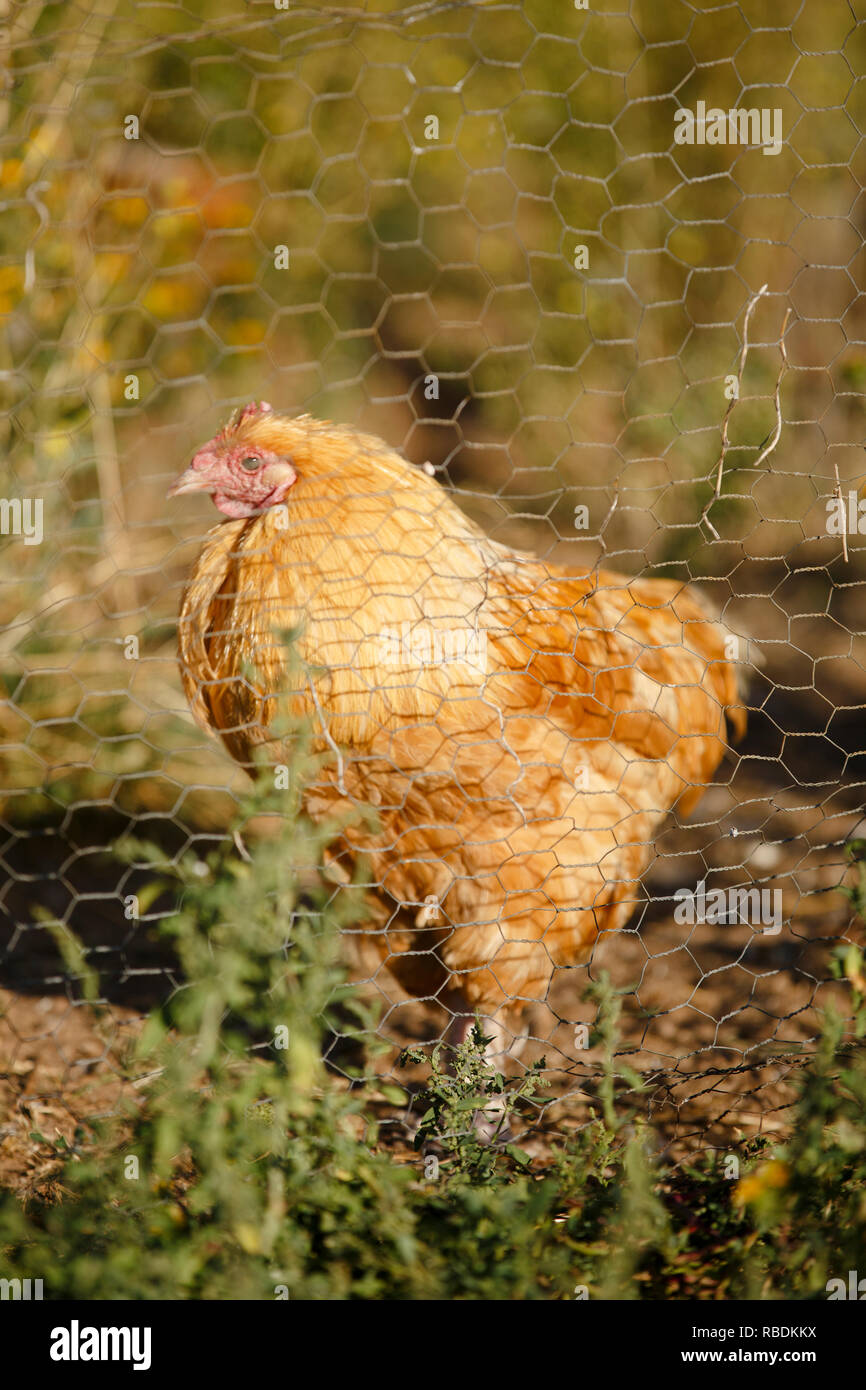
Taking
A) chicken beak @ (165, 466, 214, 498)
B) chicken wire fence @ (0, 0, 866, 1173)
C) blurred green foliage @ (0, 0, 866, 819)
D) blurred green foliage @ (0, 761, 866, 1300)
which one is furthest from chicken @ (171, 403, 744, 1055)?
blurred green foliage @ (0, 0, 866, 819)

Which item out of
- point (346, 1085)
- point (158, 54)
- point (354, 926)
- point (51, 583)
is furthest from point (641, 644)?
point (158, 54)

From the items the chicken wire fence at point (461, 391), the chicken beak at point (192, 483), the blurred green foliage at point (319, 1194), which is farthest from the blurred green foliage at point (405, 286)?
the blurred green foliage at point (319, 1194)

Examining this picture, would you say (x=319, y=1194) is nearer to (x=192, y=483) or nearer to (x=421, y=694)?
(x=421, y=694)

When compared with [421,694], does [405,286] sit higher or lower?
higher

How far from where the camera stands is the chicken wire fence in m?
2.15

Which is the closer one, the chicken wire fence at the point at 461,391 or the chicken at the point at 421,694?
the chicken at the point at 421,694

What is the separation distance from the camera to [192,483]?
1896mm

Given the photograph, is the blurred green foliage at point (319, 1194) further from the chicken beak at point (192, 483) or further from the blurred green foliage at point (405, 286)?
the blurred green foliage at point (405, 286)

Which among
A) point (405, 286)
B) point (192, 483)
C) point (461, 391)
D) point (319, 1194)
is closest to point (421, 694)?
point (192, 483)

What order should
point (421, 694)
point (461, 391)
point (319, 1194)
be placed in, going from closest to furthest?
point (319, 1194)
point (421, 694)
point (461, 391)

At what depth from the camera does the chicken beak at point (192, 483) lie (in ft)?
6.20

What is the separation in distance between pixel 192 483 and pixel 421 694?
57 centimetres

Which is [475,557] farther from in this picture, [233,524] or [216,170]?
[216,170]

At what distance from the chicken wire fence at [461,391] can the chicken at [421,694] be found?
152mm
